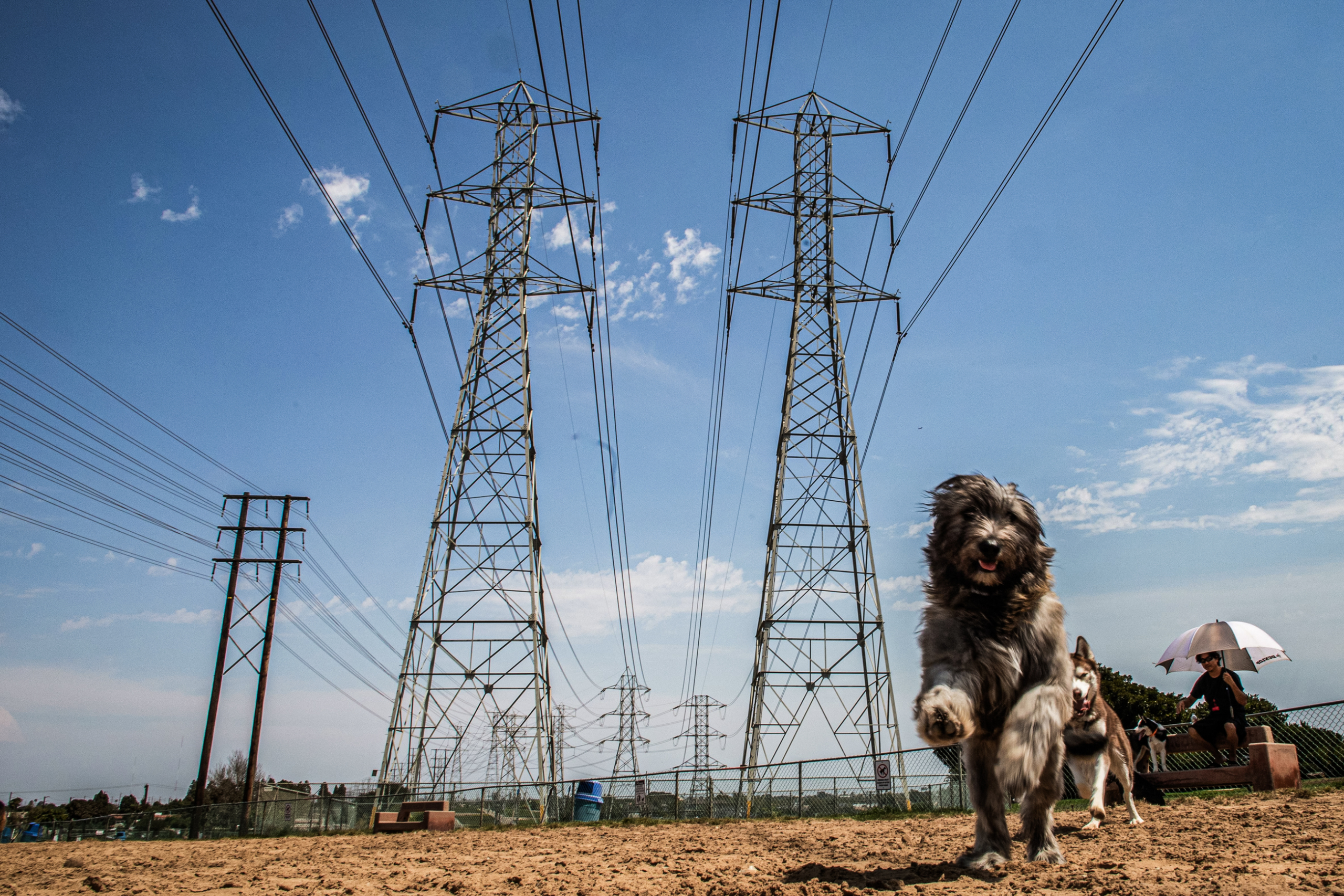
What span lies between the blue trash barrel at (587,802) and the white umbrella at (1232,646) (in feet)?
40.2

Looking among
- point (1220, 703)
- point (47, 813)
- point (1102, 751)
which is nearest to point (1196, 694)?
point (1220, 703)

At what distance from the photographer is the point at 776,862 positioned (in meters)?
6.32

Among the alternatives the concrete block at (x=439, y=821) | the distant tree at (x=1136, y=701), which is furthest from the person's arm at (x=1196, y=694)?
the distant tree at (x=1136, y=701)

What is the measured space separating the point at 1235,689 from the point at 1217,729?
0.57m

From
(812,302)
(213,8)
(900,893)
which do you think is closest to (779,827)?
(900,893)

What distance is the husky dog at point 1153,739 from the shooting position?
12367 mm

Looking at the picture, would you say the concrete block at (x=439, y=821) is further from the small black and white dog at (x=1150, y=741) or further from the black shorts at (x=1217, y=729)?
the black shorts at (x=1217, y=729)

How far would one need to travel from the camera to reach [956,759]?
864 inches

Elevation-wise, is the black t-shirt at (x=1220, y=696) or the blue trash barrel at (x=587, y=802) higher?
the black t-shirt at (x=1220, y=696)

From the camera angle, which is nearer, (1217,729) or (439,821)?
(1217,729)

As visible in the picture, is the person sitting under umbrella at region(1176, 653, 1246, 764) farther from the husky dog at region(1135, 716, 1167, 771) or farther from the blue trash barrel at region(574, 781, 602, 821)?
the blue trash barrel at region(574, 781, 602, 821)

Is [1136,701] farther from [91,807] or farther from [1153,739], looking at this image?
[91,807]

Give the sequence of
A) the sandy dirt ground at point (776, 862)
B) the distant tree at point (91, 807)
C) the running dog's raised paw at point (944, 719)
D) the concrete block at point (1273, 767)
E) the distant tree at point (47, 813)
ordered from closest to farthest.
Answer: the running dog's raised paw at point (944, 719) → the sandy dirt ground at point (776, 862) → the concrete block at point (1273, 767) → the distant tree at point (47, 813) → the distant tree at point (91, 807)

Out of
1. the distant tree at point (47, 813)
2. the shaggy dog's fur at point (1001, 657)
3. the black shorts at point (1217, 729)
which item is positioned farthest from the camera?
the distant tree at point (47, 813)
